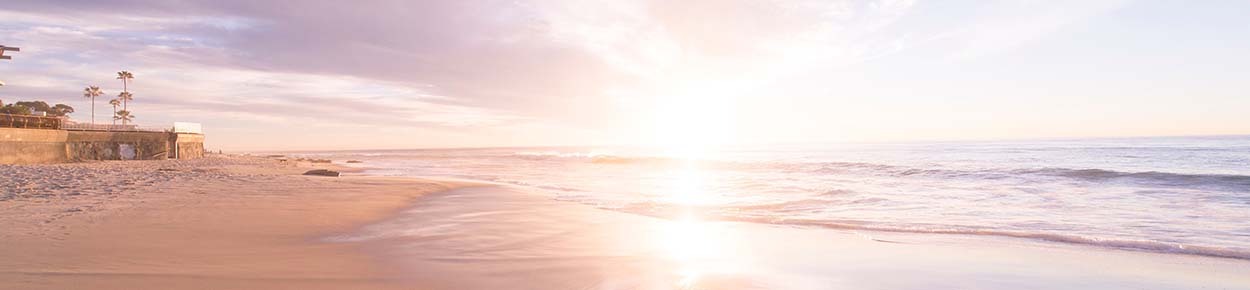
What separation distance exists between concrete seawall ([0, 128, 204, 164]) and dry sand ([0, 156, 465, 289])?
17301mm

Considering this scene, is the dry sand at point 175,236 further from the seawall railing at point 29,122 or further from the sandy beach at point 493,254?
the seawall railing at point 29,122

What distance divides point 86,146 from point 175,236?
3344cm

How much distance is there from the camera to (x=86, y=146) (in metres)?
31.4

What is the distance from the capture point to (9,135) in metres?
25.3

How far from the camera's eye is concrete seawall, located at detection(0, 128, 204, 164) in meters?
25.8

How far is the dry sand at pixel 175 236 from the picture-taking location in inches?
193

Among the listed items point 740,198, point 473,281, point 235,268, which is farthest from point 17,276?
point 740,198

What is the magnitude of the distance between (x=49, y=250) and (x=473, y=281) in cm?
424

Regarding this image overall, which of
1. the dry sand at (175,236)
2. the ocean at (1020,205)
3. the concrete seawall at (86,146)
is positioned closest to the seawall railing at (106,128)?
the concrete seawall at (86,146)

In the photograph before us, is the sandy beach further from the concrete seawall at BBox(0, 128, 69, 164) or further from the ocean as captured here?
the concrete seawall at BBox(0, 128, 69, 164)

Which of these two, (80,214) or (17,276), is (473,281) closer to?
(17,276)

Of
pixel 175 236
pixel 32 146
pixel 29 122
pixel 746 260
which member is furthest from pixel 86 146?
pixel 746 260

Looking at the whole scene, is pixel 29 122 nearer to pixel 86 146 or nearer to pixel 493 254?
pixel 86 146

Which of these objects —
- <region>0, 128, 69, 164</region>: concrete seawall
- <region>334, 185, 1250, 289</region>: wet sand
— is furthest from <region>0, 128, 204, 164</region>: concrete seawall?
<region>334, 185, 1250, 289</region>: wet sand
